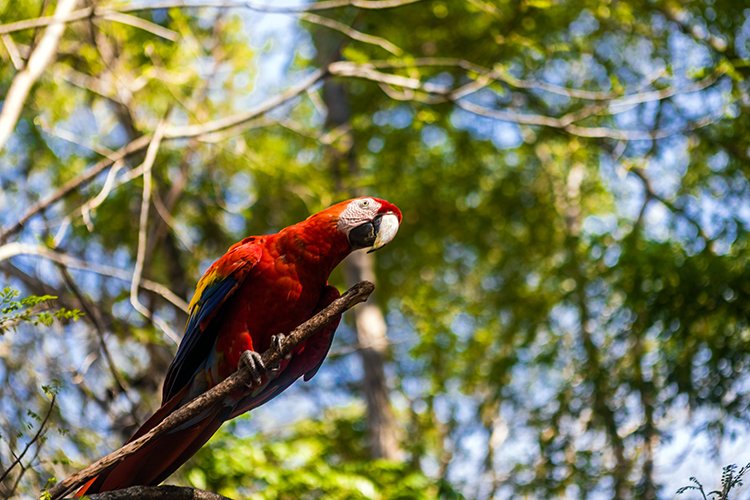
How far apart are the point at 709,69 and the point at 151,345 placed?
3.74 m

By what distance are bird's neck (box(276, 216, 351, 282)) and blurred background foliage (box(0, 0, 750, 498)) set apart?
1.15m

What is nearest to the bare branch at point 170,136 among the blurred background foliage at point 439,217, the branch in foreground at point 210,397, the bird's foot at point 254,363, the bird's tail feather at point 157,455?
the blurred background foliage at point 439,217

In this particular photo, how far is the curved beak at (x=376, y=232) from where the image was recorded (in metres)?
2.90

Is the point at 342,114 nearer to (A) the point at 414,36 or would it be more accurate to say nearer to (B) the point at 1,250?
(A) the point at 414,36

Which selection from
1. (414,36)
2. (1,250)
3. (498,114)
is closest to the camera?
(1,250)

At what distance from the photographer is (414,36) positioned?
6488mm

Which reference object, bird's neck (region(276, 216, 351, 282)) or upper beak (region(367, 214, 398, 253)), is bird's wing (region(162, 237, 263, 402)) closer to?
bird's neck (region(276, 216, 351, 282))

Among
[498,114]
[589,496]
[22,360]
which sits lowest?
[589,496]

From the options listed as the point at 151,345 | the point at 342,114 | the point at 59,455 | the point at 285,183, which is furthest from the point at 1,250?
the point at 342,114

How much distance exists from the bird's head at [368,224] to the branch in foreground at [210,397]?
1.99 ft

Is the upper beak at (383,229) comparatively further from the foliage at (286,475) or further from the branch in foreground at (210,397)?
the foliage at (286,475)

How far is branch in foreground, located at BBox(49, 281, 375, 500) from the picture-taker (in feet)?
6.87

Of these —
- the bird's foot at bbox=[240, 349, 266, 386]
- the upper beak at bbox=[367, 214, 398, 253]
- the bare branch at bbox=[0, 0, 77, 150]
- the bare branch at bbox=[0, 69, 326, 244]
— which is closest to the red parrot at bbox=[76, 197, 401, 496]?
the upper beak at bbox=[367, 214, 398, 253]

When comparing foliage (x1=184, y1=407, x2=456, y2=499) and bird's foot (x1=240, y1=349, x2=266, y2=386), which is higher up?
foliage (x1=184, y1=407, x2=456, y2=499)
